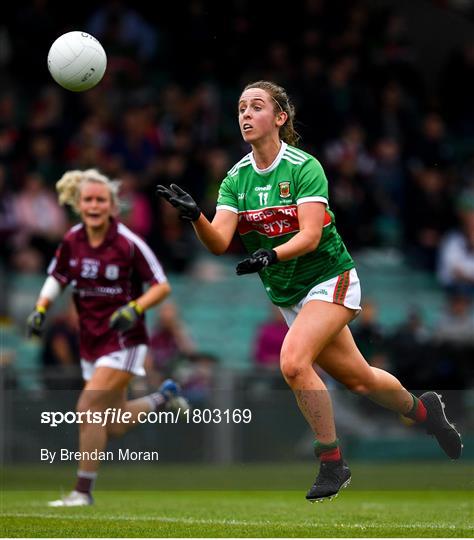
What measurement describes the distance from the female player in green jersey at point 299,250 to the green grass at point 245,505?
0.54 metres

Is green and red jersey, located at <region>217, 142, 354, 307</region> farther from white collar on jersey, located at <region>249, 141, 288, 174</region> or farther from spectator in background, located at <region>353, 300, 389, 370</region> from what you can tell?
spectator in background, located at <region>353, 300, 389, 370</region>

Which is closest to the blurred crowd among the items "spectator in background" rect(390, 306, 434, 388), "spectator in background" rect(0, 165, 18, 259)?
"spectator in background" rect(0, 165, 18, 259)

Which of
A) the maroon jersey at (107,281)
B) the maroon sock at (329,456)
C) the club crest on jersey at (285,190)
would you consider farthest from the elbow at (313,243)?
the maroon jersey at (107,281)

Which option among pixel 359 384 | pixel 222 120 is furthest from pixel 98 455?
pixel 222 120

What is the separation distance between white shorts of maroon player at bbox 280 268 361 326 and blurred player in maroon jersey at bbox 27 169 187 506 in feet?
6.86

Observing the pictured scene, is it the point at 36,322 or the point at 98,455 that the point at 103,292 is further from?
the point at 98,455

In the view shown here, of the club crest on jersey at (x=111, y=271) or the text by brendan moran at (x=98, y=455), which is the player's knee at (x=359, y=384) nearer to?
the text by brendan moran at (x=98, y=455)

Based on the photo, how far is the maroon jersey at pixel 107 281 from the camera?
10.3 metres

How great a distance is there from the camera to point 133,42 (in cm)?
1828

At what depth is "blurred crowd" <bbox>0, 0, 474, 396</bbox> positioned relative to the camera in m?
16.2

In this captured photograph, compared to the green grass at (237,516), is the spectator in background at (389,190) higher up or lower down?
higher up

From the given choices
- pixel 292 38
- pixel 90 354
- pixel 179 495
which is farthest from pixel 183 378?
pixel 292 38

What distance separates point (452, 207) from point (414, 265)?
932mm

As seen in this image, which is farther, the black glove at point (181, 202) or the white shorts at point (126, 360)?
the white shorts at point (126, 360)
